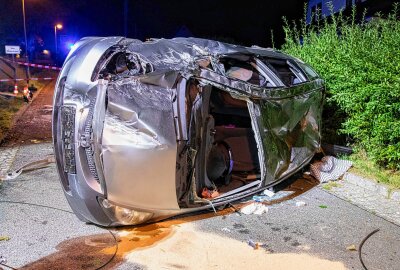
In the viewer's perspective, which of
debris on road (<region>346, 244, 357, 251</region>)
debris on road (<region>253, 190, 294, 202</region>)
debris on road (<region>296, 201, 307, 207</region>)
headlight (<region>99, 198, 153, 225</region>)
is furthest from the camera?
debris on road (<region>253, 190, 294, 202</region>)

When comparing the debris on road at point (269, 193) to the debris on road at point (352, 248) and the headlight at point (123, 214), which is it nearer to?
the debris on road at point (352, 248)

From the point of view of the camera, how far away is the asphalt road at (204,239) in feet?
11.7

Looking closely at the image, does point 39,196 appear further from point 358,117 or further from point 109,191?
point 358,117

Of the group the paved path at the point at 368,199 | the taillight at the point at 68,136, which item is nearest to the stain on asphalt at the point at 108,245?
the taillight at the point at 68,136

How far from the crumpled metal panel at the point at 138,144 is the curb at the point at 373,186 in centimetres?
338

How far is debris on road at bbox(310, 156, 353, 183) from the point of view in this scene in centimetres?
612

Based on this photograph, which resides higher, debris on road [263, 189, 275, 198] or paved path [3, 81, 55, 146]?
debris on road [263, 189, 275, 198]

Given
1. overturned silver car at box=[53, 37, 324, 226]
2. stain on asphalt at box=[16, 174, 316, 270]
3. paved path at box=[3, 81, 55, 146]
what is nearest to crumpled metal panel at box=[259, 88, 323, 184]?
overturned silver car at box=[53, 37, 324, 226]

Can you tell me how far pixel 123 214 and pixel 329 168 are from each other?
12.2ft

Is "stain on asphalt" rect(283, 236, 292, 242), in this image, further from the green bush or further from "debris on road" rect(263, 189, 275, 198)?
the green bush

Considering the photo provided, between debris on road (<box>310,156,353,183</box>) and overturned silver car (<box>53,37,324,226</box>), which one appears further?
debris on road (<box>310,156,353,183</box>)

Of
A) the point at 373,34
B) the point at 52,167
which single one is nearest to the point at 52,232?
the point at 52,167

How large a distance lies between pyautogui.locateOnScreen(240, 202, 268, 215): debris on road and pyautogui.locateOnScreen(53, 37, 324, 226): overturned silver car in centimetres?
31

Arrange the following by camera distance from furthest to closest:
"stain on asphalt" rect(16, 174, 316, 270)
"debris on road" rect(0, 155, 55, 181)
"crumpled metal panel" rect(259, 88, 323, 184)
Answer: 1. "debris on road" rect(0, 155, 55, 181)
2. "crumpled metal panel" rect(259, 88, 323, 184)
3. "stain on asphalt" rect(16, 174, 316, 270)
